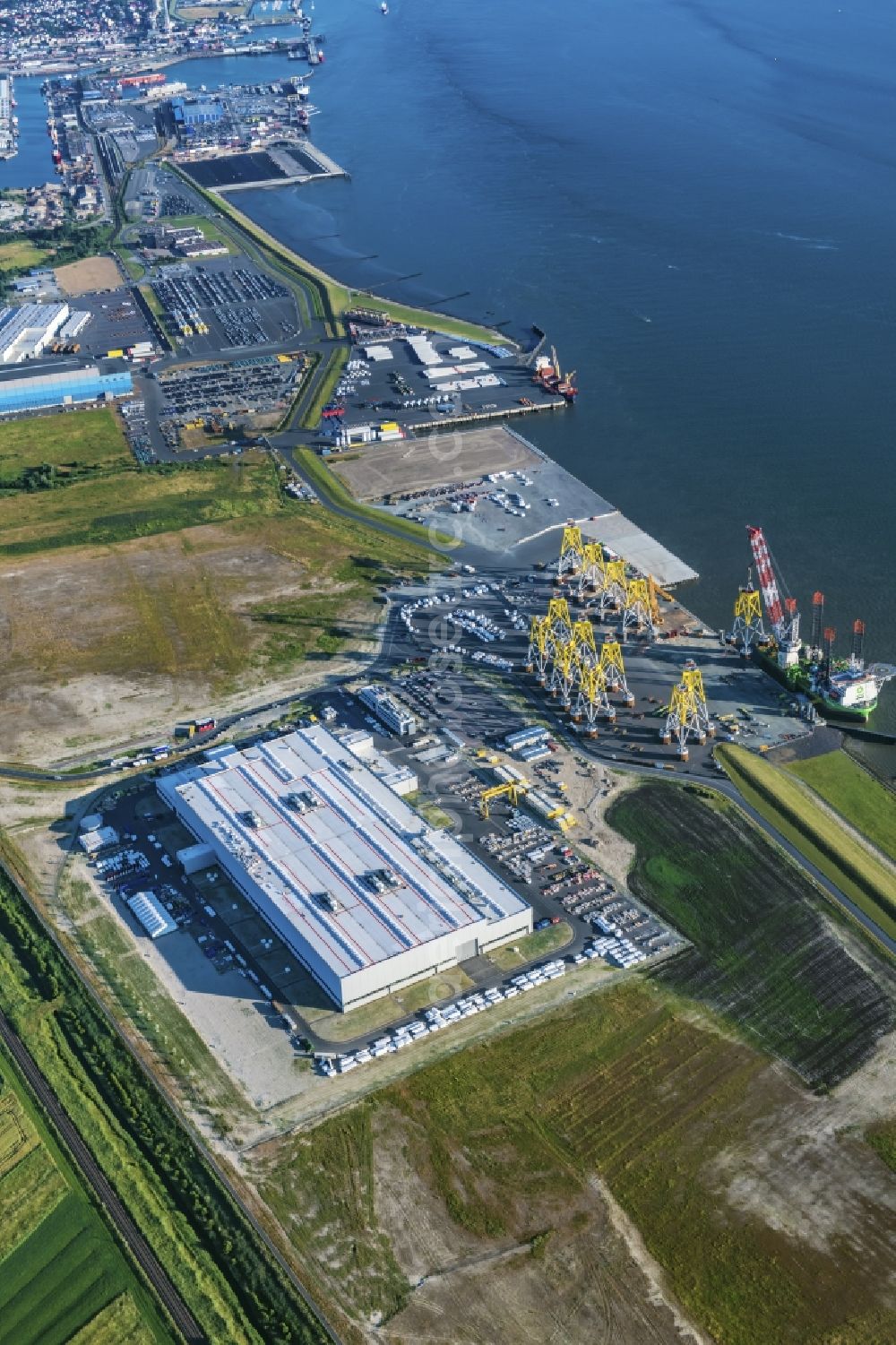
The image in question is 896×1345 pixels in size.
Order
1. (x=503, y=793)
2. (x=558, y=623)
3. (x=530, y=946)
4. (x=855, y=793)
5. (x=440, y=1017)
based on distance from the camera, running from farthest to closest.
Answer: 1. (x=558, y=623)
2. (x=503, y=793)
3. (x=855, y=793)
4. (x=530, y=946)
5. (x=440, y=1017)

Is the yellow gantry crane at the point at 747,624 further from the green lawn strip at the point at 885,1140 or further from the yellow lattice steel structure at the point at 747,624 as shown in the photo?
the green lawn strip at the point at 885,1140

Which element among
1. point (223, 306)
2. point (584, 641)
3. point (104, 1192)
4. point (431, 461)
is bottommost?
point (104, 1192)

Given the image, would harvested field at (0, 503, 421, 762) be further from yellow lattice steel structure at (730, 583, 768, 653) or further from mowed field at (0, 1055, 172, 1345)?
mowed field at (0, 1055, 172, 1345)

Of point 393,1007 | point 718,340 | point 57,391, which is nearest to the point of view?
point 393,1007

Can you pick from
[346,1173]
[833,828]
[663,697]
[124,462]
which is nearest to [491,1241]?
[346,1173]

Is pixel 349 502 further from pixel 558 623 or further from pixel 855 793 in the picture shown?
pixel 855 793

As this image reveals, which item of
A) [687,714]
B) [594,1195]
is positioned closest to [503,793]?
[687,714]
